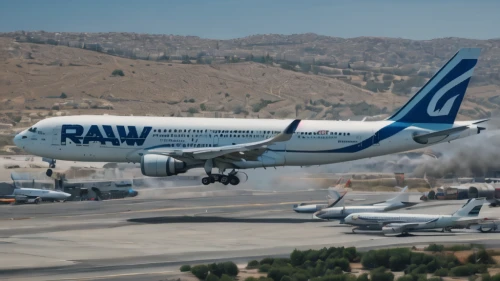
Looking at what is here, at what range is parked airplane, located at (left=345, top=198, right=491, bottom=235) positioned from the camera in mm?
74000

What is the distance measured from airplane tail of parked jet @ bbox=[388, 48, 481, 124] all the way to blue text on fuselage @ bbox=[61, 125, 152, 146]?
67.2 feet

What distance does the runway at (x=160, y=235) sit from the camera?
177 ft

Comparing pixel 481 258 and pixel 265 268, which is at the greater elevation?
pixel 481 258

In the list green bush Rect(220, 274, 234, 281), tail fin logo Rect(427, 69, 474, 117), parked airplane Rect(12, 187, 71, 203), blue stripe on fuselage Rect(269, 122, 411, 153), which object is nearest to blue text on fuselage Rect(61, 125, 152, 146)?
blue stripe on fuselage Rect(269, 122, 411, 153)

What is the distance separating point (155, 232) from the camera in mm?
72000

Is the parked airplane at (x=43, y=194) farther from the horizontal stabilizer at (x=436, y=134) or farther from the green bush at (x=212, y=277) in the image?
the green bush at (x=212, y=277)

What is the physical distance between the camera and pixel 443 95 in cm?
7662

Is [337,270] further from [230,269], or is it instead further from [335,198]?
[335,198]

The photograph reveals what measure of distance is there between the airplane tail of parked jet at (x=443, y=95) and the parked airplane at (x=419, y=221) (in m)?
7.12

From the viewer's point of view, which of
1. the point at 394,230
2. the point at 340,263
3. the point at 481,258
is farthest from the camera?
the point at 394,230

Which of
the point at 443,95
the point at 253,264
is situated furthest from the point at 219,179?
the point at 253,264

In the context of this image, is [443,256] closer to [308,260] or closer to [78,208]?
[308,260]

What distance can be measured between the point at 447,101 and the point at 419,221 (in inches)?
387

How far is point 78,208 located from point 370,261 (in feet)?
147
